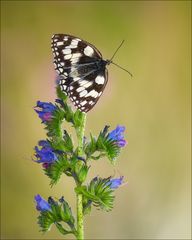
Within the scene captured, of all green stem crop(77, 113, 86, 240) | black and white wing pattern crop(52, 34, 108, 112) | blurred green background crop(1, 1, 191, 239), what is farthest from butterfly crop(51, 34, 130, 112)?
blurred green background crop(1, 1, 191, 239)

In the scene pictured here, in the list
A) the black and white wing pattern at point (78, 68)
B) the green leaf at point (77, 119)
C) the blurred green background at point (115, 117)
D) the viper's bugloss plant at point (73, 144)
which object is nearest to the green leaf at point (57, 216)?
the viper's bugloss plant at point (73, 144)

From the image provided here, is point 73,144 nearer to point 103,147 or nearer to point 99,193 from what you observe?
point 103,147

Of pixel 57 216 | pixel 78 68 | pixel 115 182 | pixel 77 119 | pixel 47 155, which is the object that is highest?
pixel 78 68

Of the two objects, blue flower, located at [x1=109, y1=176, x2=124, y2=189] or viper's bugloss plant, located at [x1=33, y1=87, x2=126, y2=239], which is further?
blue flower, located at [x1=109, y1=176, x2=124, y2=189]

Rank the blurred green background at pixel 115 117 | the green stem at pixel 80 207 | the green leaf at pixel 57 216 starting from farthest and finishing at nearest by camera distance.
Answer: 1. the blurred green background at pixel 115 117
2. the green leaf at pixel 57 216
3. the green stem at pixel 80 207

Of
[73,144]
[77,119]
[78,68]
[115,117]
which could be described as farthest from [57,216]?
[115,117]

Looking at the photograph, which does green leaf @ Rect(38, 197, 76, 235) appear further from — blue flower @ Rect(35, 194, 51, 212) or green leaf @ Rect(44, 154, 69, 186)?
green leaf @ Rect(44, 154, 69, 186)

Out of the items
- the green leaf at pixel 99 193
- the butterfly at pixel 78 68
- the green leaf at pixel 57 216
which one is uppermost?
the butterfly at pixel 78 68

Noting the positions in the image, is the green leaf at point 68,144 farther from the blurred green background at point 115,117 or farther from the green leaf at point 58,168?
the blurred green background at point 115,117
